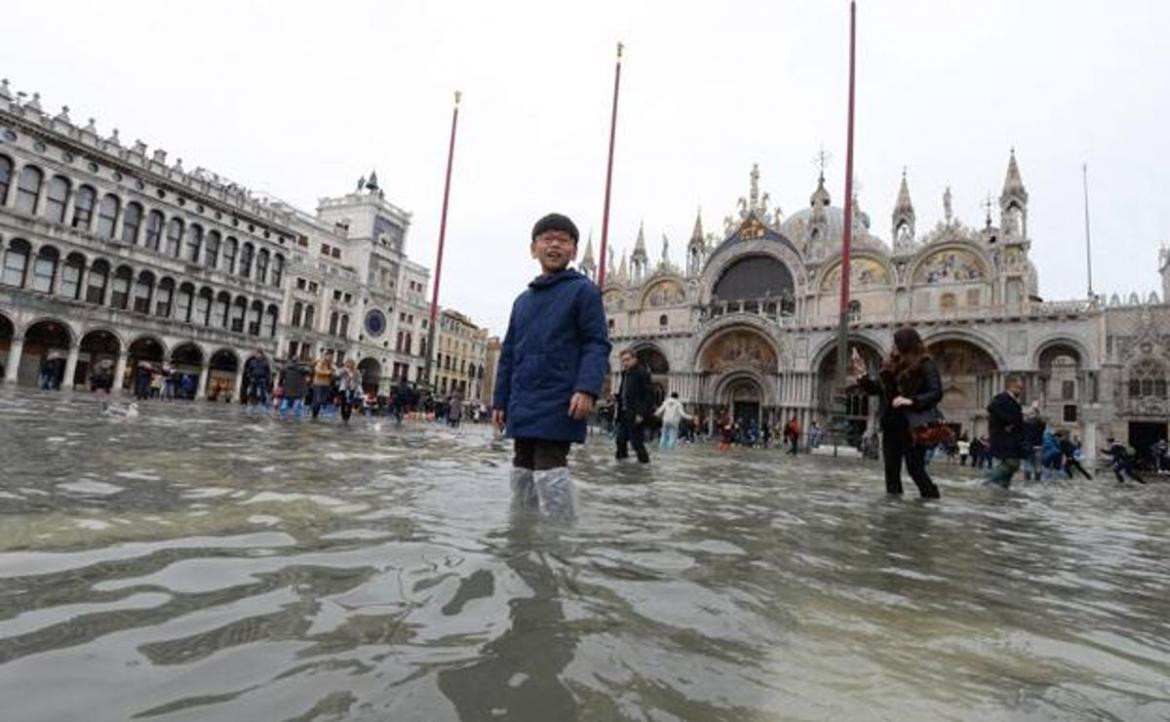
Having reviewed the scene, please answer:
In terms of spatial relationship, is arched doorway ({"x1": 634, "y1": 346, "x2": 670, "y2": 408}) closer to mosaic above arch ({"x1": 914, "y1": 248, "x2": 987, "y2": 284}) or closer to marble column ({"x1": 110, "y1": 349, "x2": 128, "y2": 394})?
mosaic above arch ({"x1": 914, "y1": 248, "x2": 987, "y2": 284})

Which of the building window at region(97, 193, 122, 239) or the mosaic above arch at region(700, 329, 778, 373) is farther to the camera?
the mosaic above arch at region(700, 329, 778, 373)

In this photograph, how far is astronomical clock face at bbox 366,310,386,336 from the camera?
52125 mm

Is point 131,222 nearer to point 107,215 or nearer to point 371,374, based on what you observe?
point 107,215

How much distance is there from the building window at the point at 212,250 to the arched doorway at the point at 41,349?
335 inches

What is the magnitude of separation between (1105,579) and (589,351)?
272 centimetres

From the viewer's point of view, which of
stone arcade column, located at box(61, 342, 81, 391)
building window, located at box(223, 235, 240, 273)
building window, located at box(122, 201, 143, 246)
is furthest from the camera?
building window, located at box(223, 235, 240, 273)

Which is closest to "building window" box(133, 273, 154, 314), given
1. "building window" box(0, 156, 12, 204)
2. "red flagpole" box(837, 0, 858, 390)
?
"building window" box(0, 156, 12, 204)

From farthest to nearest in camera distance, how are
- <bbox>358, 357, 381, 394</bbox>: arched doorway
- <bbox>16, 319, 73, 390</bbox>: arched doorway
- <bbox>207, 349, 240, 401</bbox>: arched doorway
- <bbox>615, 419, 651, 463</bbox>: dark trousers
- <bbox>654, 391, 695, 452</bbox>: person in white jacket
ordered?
<bbox>358, 357, 381, 394</bbox>: arched doorway, <bbox>207, 349, 240, 401</bbox>: arched doorway, <bbox>16, 319, 73, 390</bbox>: arched doorway, <bbox>654, 391, 695, 452</bbox>: person in white jacket, <bbox>615, 419, 651, 463</bbox>: dark trousers

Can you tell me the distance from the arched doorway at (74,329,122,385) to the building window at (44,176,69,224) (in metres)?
5.82

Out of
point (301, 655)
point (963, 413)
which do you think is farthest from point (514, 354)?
point (963, 413)

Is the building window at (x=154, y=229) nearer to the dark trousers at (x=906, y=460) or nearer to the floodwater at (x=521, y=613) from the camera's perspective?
the floodwater at (x=521, y=613)

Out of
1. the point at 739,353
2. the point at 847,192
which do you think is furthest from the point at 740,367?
the point at 847,192

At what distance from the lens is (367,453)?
281 inches

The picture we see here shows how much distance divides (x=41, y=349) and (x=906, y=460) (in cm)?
3977
